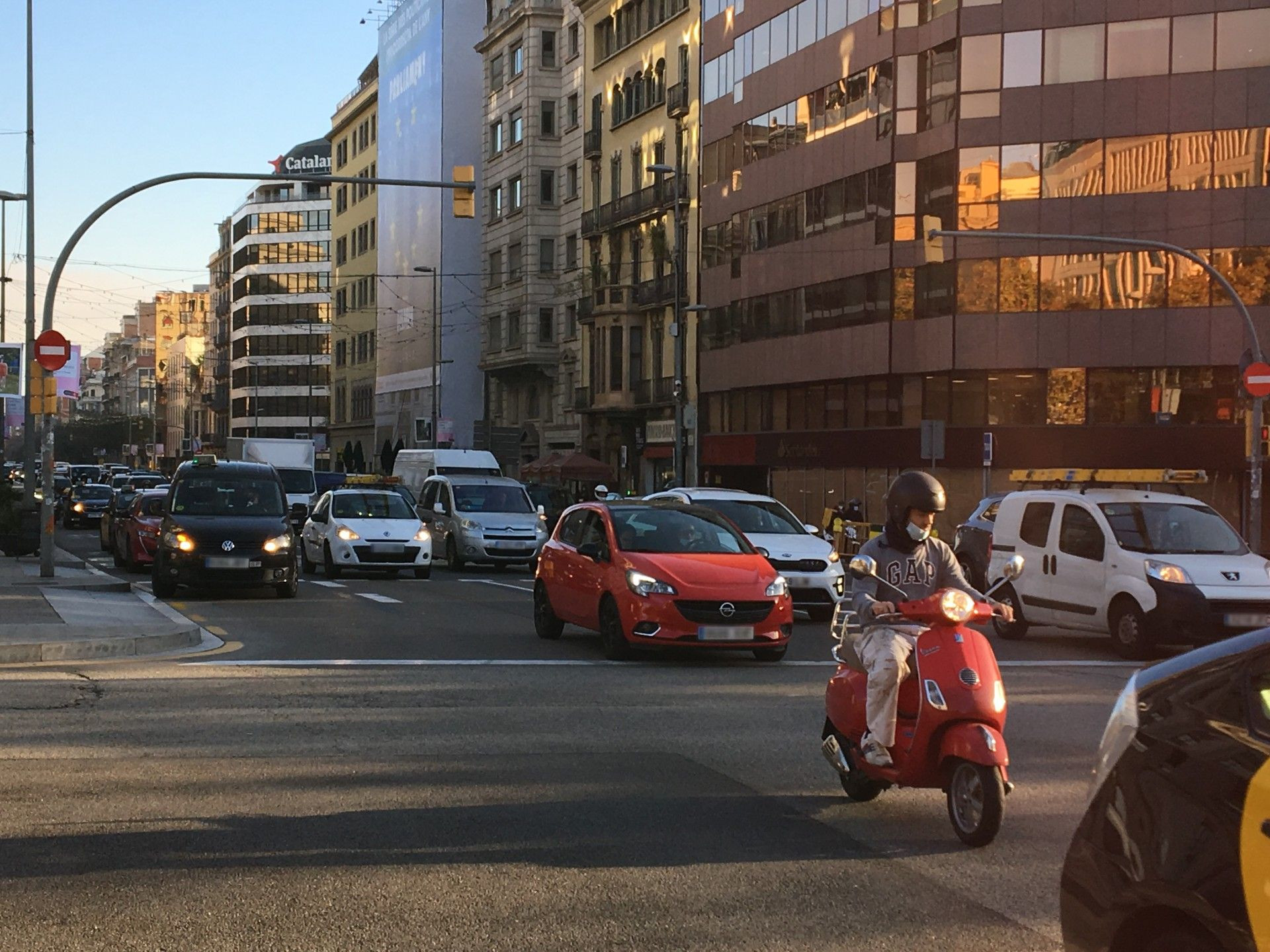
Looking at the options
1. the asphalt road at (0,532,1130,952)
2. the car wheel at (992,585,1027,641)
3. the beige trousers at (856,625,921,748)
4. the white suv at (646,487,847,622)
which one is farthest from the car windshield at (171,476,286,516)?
the beige trousers at (856,625,921,748)

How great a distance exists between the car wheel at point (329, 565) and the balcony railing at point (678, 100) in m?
37.6

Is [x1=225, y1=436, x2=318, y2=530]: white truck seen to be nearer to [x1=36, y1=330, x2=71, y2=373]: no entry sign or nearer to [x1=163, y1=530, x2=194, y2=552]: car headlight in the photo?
[x1=36, y1=330, x2=71, y2=373]: no entry sign

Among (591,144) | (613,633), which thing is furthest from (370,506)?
(591,144)

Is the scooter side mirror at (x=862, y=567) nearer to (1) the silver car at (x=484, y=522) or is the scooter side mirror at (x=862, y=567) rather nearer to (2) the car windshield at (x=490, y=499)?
(1) the silver car at (x=484, y=522)

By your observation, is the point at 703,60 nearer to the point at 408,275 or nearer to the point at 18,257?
the point at 18,257

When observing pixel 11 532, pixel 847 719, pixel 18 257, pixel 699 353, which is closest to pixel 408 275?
pixel 18 257

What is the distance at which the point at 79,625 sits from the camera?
1642 centimetres

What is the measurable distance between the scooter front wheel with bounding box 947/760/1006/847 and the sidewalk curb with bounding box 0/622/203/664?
975 centimetres

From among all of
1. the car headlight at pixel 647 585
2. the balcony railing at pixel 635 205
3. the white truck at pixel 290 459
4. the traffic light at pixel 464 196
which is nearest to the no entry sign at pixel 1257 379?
the traffic light at pixel 464 196

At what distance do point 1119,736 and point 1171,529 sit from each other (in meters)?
14.2

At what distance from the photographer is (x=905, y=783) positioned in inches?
296

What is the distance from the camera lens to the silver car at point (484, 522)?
112 feet

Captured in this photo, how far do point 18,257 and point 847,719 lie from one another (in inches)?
2655

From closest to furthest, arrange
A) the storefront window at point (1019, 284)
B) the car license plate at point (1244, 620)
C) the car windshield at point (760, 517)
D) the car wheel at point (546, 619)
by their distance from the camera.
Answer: the car license plate at point (1244, 620) → the car wheel at point (546, 619) → the car windshield at point (760, 517) → the storefront window at point (1019, 284)
